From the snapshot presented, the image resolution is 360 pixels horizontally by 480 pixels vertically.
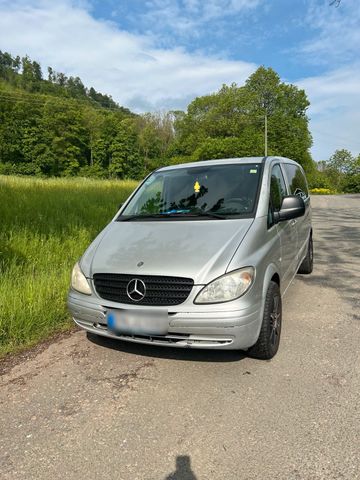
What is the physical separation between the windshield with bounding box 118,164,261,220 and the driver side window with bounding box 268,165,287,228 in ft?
0.62

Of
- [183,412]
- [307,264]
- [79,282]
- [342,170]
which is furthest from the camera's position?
[342,170]

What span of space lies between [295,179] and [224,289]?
325cm

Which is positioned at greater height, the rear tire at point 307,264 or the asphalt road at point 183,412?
the rear tire at point 307,264

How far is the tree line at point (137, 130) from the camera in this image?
56.1 meters

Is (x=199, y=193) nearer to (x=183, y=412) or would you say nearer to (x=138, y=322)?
(x=138, y=322)

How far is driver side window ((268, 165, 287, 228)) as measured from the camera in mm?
3813

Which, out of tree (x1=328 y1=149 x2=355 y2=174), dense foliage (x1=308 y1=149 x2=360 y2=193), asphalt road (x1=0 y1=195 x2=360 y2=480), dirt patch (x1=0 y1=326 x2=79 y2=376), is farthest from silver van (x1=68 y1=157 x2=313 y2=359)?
tree (x1=328 y1=149 x2=355 y2=174)

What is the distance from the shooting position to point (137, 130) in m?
73.3

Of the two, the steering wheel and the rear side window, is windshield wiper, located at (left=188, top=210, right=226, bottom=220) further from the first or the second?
the rear side window

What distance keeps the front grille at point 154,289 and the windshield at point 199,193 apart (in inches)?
41.8

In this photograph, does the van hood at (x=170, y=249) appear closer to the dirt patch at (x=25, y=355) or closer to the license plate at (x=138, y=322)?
the license plate at (x=138, y=322)

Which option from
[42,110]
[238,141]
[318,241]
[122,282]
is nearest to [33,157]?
[42,110]

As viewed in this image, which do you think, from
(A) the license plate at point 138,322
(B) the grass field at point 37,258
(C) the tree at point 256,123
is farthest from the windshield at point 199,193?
(C) the tree at point 256,123

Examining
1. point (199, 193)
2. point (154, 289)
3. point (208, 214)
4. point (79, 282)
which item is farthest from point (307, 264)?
point (79, 282)
